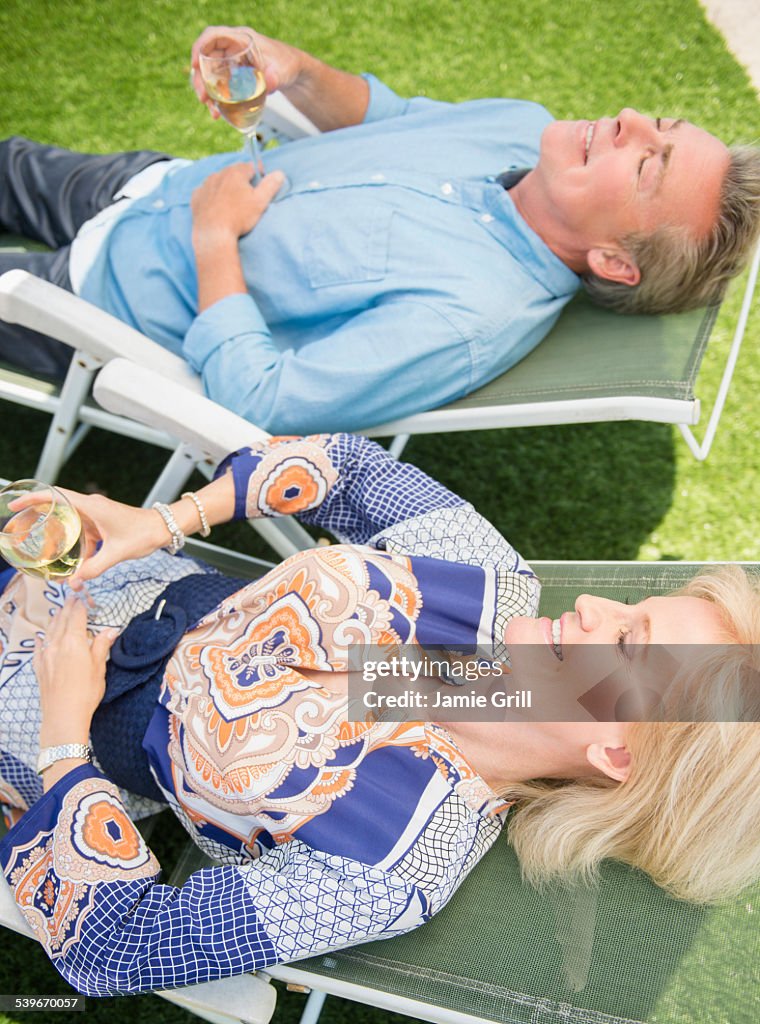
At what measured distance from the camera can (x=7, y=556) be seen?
190 cm

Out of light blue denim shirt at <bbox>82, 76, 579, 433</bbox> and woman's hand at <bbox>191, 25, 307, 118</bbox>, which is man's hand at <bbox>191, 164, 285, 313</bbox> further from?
woman's hand at <bbox>191, 25, 307, 118</bbox>

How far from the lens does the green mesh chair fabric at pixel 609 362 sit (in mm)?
2545

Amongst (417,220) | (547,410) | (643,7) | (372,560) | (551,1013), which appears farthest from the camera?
(643,7)

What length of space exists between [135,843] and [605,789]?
0.97m

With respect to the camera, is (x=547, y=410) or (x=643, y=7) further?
(x=643, y=7)

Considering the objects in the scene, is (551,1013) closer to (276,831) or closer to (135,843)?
(276,831)

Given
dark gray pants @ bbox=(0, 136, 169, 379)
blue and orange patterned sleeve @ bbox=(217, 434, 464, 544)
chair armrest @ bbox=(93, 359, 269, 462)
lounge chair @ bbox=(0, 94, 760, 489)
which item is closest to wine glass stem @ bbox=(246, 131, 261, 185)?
dark gray pants @ bbox=(0, 136, 169, 379)

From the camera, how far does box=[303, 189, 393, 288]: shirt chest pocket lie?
2.66m

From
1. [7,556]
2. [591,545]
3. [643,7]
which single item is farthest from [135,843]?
[643,7]

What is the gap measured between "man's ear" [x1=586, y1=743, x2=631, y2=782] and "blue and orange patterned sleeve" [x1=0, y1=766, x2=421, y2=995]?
1.45ft

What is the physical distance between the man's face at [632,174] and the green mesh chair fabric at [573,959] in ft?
5.67

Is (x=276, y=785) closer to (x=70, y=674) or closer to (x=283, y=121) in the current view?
(x=70, y=674)

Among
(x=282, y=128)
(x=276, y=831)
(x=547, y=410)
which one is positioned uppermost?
(x=282, y=128)

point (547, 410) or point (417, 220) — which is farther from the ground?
point (417, 220)
